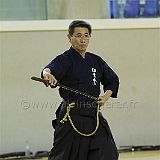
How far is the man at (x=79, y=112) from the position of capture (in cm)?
186

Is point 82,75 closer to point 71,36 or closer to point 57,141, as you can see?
point 71,36

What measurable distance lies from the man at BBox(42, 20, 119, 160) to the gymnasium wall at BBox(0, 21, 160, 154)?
1.43 m

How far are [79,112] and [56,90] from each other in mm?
1480

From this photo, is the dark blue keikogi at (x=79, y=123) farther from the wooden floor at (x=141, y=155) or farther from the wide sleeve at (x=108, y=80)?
the wooden floor at (x=141, y=155)

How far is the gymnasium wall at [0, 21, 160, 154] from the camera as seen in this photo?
3299 millimetres

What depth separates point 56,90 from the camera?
3.36 m

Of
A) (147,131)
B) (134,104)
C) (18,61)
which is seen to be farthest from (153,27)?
(18,61)

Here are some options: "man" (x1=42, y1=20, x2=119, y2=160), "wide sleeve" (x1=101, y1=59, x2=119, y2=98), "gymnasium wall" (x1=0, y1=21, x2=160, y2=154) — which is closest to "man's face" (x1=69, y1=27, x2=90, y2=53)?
"man" (x1=42, y1=20, x2=119, y2=160)

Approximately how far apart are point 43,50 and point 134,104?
0.97m

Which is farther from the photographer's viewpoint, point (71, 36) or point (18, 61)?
point (18, 61)

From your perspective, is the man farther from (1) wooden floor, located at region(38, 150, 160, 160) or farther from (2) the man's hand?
(1) wooden floor, located at region(38, 150, 160, 160)

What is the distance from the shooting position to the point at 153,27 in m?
3.45

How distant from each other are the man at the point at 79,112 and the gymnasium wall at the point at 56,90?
1.43 m

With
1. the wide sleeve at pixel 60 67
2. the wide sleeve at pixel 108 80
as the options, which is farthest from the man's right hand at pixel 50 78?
the wide sleeve at pixel 108 80
